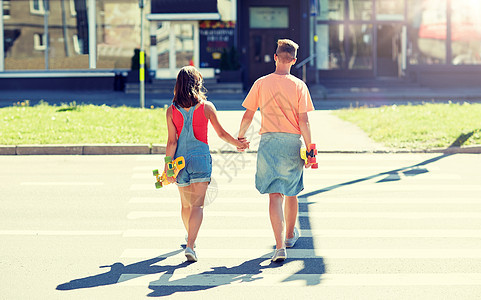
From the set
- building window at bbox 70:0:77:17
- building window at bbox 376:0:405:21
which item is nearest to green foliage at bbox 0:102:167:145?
building window at bbox 70:0:77:17

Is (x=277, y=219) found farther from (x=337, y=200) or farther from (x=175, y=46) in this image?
(x=175, y=46)

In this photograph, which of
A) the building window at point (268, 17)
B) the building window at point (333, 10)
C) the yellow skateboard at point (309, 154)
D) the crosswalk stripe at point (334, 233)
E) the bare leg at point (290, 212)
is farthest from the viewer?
the building window at point (268, 17)

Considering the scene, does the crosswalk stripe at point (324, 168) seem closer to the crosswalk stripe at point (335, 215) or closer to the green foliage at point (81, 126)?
the green foliage at point (81, 126)

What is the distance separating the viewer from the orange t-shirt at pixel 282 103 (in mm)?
6715

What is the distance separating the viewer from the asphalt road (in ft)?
19.7

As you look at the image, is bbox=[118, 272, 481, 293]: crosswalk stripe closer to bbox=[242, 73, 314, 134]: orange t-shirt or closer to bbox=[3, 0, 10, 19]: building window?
bbox=[242, 73, 314, 134]: orange t-shirt

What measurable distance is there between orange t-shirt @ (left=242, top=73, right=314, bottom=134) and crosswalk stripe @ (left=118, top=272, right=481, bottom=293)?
4.38ft

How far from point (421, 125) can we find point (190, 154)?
9816 mm

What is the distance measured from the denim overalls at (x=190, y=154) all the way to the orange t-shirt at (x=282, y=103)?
2.04ft

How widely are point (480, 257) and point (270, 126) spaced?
223 cm

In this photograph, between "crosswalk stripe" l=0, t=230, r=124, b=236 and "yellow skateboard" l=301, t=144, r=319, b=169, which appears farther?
"crosswalk stripe" l=0, t=230, r=124, b=236

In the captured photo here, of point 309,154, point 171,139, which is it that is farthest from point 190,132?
point 309,154

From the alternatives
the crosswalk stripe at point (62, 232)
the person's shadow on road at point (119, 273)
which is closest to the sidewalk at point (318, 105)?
the crosswalk stripe at point (62, 232)

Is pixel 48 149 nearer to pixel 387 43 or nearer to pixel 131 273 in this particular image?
pixel 131 273
